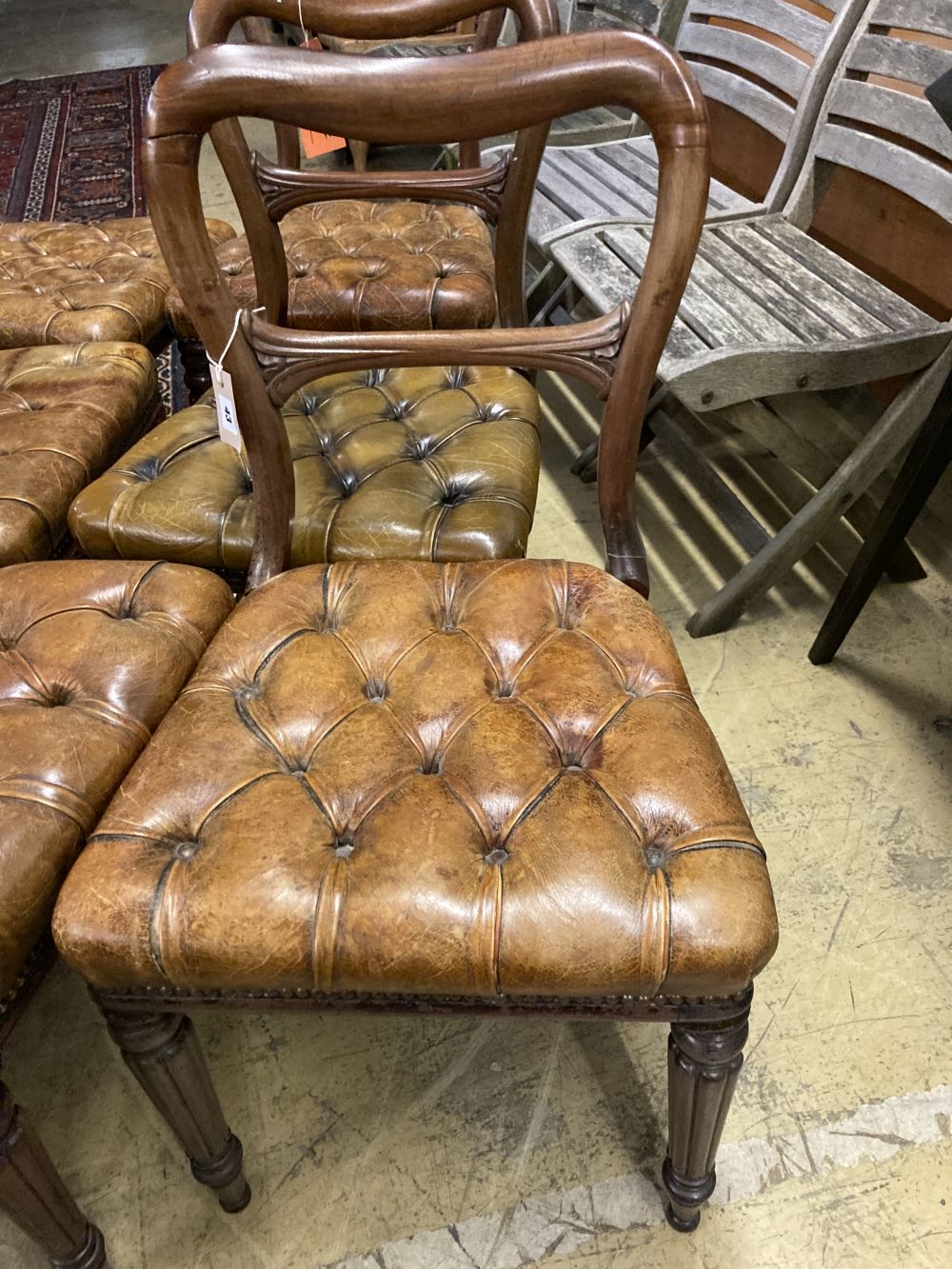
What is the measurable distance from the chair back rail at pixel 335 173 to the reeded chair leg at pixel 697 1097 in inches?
39.1

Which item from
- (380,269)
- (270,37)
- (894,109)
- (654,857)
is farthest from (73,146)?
(654,857)

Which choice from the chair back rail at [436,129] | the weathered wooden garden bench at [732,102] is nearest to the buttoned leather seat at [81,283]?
the weathered wooden garden bench at [732,102]

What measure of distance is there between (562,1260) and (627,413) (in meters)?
0.91

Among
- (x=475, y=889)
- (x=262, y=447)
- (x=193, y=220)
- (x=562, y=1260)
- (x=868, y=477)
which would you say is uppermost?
(x=193, y=220)

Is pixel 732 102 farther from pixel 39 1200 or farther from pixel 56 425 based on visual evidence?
pixel 39 1200

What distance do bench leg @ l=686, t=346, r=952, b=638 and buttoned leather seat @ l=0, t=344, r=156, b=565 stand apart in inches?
41.5

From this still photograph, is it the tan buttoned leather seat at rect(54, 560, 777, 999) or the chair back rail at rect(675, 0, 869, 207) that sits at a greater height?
the chair back rail at rect(675, 0, 869, 207)

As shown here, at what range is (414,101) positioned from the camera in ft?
2.31

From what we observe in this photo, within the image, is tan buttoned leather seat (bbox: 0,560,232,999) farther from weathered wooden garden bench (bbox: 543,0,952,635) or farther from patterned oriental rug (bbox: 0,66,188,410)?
patterned oriental rug (bbox: 0,66,188,410)

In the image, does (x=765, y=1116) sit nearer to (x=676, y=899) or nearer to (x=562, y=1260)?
(x=562, y=1260)

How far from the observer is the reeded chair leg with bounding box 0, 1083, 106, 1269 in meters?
0.71

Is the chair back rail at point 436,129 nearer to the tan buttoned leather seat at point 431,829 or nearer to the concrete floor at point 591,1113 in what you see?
the tan buttoned leather seat at point 431,829

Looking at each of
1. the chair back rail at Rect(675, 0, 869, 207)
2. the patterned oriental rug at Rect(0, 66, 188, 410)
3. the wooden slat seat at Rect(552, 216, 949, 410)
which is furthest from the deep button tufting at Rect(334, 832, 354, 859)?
the patterned oriental rug at Rect(0, 66, 188, 410)

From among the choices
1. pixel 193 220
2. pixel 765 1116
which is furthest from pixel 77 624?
pixel 765 1116
